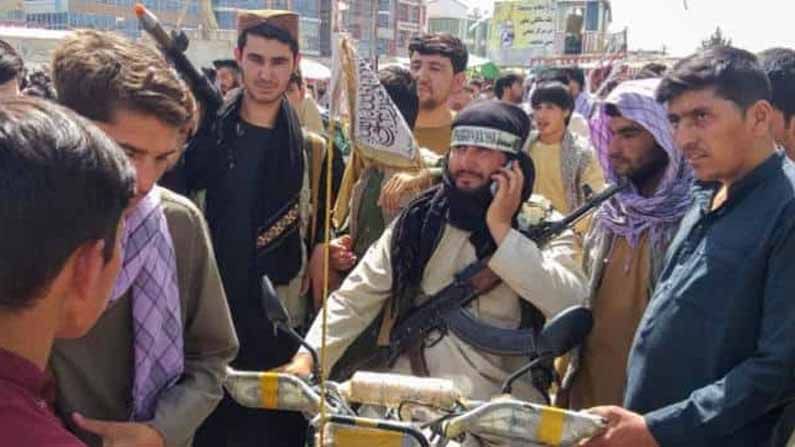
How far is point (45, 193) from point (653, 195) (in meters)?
2.13

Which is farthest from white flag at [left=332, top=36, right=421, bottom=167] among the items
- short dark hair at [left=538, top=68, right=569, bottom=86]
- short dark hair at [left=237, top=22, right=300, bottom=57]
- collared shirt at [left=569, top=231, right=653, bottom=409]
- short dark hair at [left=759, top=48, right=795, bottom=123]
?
short dark hair at [left=538, top=68, right=569, bottom=86]

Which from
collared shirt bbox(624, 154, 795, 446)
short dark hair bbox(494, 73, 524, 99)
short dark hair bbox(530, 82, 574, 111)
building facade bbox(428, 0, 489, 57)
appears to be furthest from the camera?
building facade bbox(428, 0, 489, 57)

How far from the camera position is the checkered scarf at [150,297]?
182 centimetres

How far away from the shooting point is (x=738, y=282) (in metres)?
2.10

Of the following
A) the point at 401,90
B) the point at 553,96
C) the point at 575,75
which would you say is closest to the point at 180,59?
the point at 401,90

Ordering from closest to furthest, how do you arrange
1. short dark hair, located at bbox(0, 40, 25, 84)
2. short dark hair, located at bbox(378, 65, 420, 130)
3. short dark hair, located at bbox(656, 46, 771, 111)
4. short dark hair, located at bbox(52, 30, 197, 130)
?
1. short dark hair, located at bbox(52, 30, 197, 130)
2. short dark hair, located at bbox(656, 46, 771, 111)
3. short dark hair, located at bbox(0, 40, 25, 84)
4. short dark hair, located at bbox(378, 65, 420, 130)

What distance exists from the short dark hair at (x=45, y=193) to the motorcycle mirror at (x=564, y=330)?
3.83ft

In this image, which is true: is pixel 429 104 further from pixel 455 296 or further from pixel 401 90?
pixel 455 296

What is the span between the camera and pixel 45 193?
1.04 m

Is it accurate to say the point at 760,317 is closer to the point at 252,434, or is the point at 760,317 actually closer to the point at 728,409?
the point at 728,409

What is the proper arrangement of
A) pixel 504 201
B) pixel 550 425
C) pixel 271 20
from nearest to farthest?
pixel 550 425 < pixel 504 201 < pixel 271 20

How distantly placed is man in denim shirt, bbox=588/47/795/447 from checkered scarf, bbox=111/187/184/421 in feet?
3.39

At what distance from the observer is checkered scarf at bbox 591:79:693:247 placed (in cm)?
272

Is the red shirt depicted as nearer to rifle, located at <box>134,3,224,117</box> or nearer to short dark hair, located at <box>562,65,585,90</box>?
rifle, located at <box>134,3,224,117</box>
